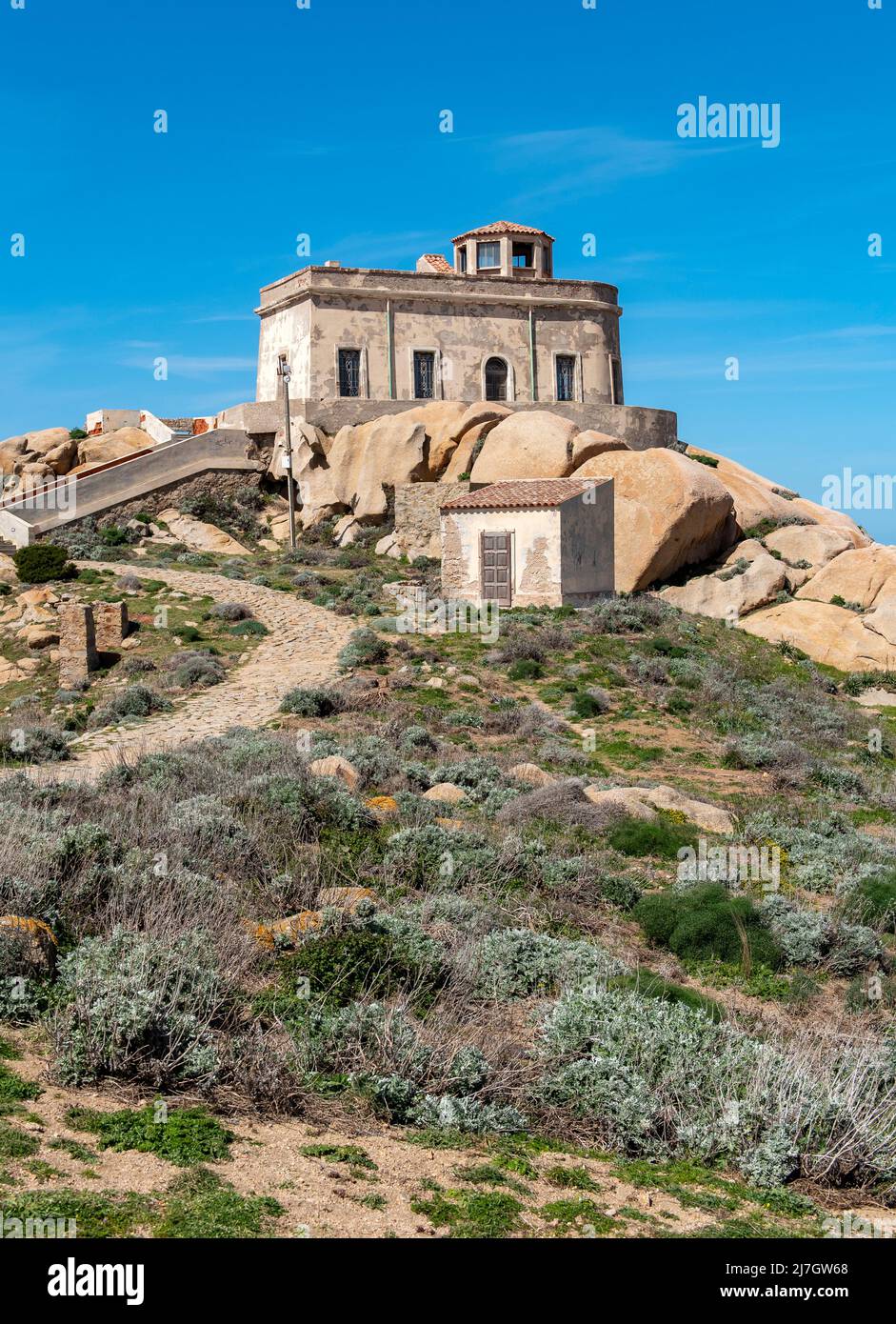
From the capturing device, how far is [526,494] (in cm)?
2831

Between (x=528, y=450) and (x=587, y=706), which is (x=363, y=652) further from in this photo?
(x=528, y=450)

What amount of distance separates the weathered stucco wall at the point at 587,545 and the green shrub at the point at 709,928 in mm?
16183

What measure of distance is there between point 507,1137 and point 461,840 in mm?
5777

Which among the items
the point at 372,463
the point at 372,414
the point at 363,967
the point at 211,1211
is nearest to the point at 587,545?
the point at 372,463

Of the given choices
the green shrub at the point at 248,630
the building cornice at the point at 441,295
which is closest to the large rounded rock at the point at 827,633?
the green shrub at the point at 248,630

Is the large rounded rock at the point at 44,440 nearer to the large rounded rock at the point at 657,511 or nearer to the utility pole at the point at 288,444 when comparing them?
the utility pole at the point at 288,444

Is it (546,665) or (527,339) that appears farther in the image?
(527,339)

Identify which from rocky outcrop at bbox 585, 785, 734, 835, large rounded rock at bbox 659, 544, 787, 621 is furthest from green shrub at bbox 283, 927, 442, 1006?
large rounded rock at bbox 659, 544, 787, 621

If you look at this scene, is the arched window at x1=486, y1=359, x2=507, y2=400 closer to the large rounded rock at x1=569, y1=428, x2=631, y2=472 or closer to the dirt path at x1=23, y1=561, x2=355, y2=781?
the large rounded rock at x1=569, y1=428, x2=631, y2=472

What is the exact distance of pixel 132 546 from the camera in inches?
1341

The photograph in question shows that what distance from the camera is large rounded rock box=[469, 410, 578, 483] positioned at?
109ft

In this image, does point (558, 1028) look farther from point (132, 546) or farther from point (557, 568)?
point (132, 546)

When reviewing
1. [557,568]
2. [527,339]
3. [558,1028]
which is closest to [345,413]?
[527,339]

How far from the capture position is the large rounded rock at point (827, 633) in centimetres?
2933
